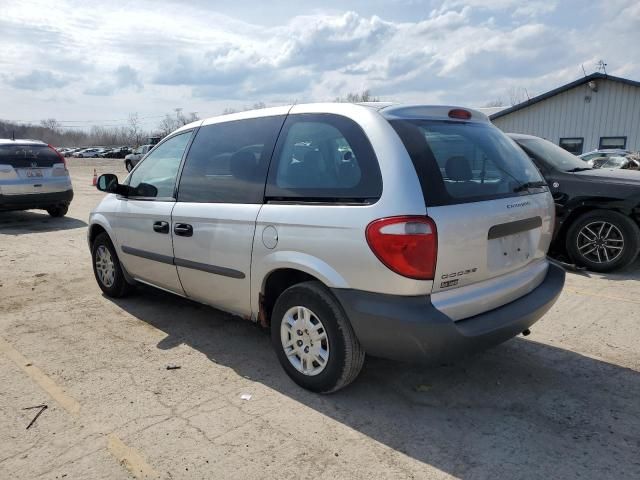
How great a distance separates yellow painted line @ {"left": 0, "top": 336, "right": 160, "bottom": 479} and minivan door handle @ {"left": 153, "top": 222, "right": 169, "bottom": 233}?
1359 mm

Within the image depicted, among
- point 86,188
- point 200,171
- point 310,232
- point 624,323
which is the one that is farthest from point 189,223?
point 86,188

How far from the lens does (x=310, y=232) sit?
301 cm

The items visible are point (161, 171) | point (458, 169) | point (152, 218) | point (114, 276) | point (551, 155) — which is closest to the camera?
point (458, 169)

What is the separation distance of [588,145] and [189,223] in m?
21.6

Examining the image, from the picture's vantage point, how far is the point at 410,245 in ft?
8.67

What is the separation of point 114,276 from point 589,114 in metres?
21.6

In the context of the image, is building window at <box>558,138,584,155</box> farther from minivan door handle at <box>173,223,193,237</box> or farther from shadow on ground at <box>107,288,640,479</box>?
minivan door handle at <box>173,223,193,237</box>

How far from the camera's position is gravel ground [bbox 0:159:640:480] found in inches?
102

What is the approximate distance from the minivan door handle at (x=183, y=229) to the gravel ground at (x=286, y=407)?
92 cm

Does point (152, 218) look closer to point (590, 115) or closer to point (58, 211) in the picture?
point (58, 211)

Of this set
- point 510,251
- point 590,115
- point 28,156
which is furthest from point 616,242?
point 590,115

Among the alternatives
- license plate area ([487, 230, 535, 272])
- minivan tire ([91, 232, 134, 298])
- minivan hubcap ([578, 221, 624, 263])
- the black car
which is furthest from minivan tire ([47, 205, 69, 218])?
license plate area ([487, 230, 535, 272])

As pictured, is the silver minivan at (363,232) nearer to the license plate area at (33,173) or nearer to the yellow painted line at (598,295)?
the yellow painted line at (598,295)

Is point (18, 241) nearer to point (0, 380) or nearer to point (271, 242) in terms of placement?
point (0, 380)
